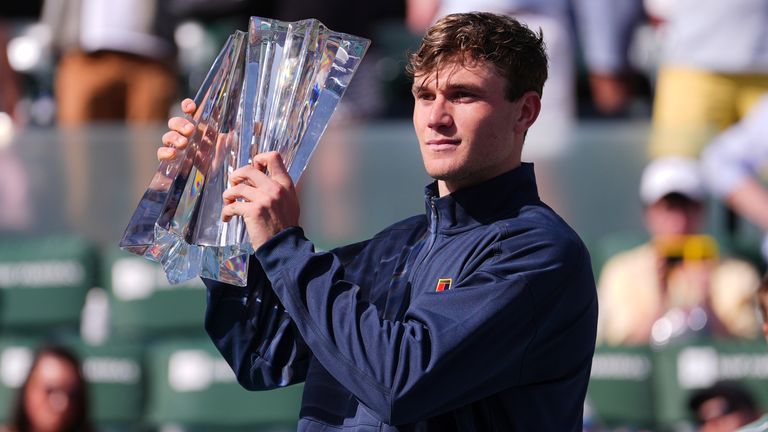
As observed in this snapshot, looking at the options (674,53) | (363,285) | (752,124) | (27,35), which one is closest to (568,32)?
(674,53)

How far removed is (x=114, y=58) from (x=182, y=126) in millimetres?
3669

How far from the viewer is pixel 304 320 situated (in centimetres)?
215

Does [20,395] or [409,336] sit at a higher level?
[409,336]

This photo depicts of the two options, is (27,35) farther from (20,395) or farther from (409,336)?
(409,336)

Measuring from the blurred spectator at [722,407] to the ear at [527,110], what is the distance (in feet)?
8.60

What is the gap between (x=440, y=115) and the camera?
222 cm

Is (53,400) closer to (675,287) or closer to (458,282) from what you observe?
(675,287)

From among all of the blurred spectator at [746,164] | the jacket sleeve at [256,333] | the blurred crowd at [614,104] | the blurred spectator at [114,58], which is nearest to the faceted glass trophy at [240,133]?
the jacket sleeve at [256,333]

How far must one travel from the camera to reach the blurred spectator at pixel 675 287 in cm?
524

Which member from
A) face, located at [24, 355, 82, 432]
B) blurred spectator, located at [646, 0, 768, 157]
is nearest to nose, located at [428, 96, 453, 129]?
face, located at [24, 355, 82, 432]

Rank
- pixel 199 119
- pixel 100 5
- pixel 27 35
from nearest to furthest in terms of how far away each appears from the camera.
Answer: pixel 199 119, pixel 100 5, pixel 27 35

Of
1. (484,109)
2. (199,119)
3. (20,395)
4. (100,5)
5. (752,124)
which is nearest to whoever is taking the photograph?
(484,109)

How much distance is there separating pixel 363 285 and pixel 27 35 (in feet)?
16.1

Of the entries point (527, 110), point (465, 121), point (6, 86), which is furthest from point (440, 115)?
point (6, 86)
